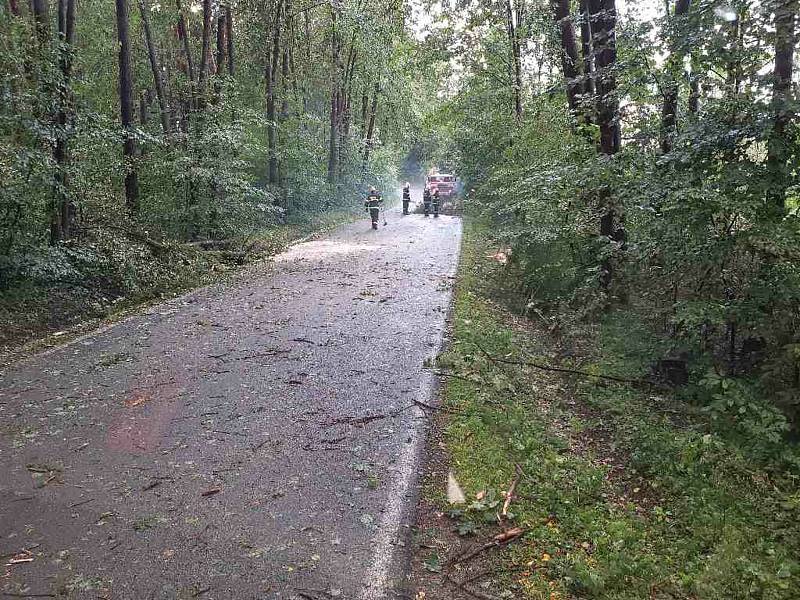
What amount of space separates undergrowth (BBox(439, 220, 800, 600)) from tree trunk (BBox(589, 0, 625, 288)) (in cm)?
219

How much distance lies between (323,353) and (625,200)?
14.5 feet

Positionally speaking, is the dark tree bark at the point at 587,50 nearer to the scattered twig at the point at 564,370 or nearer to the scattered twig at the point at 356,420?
the scattered twig at the point at 564,370

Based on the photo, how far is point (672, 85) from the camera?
7.35 metres

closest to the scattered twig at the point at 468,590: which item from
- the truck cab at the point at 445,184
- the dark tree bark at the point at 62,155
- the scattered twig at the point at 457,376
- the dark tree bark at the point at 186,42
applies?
the scattered twig at the point at 457,376

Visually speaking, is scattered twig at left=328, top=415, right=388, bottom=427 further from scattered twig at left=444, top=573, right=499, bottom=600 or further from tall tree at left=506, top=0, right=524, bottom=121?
tall tree at left=506, top=0, right=524, bottom=121

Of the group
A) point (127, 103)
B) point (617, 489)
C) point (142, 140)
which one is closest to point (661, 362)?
point (617, 489)

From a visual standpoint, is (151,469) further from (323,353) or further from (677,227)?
(677,227)

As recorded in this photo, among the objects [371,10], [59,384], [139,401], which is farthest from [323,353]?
[371,10]

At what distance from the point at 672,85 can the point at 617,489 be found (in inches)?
202

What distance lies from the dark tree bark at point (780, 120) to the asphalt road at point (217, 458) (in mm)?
4118

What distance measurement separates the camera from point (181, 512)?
170 inches

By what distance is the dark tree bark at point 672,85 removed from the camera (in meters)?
6.36

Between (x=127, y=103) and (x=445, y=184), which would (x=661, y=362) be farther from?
(x=445, y=184)

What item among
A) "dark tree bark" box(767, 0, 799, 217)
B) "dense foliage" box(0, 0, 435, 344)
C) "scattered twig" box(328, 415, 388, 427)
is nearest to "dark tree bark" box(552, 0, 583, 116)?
"dense foliage" box(0, 0, 435, 344)
